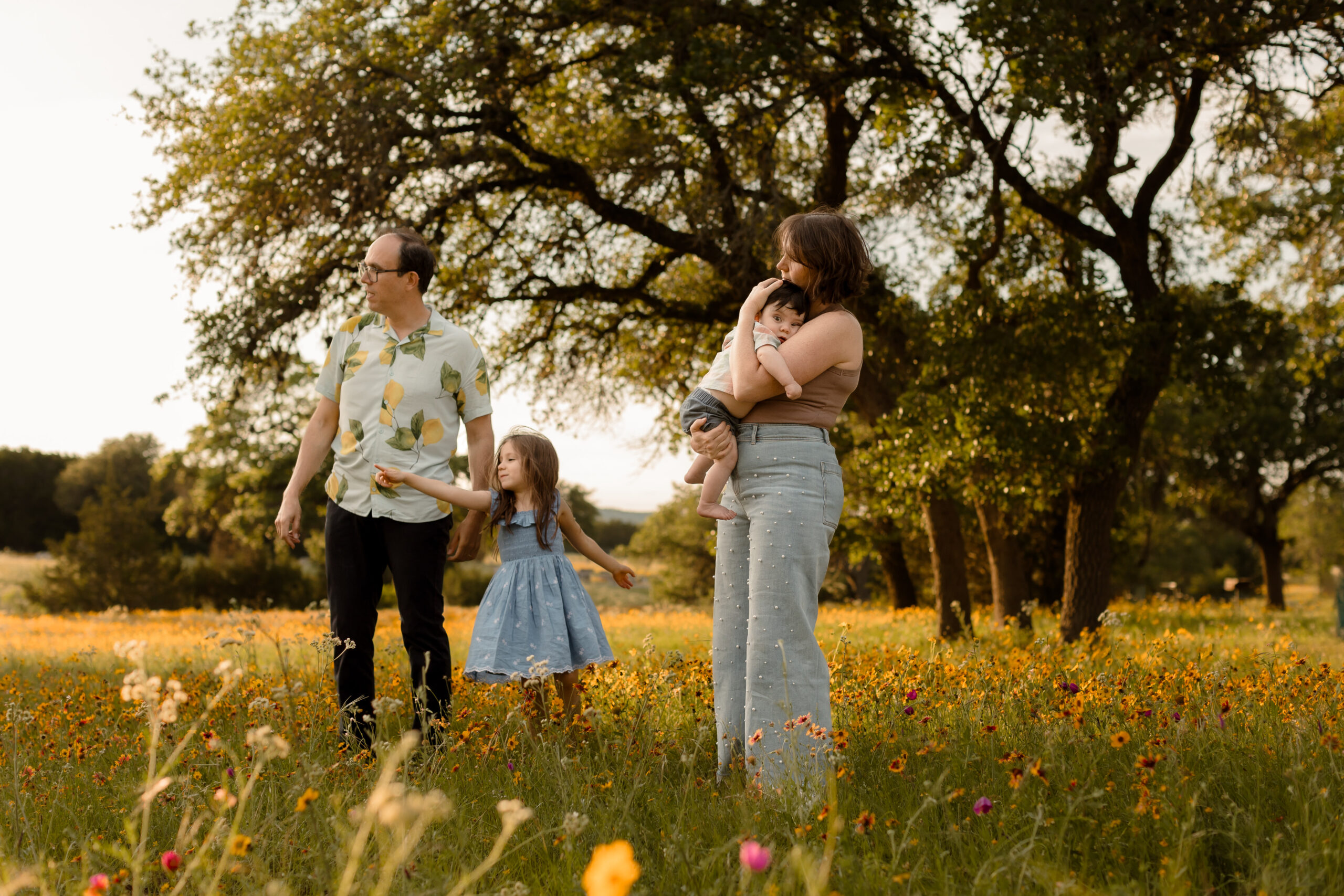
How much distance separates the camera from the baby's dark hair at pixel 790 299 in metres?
3.36

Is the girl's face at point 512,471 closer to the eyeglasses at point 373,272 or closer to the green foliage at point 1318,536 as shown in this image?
the eyeglasses at point 373,272

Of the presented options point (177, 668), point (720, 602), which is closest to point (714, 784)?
point (720, 602)

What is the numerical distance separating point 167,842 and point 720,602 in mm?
1923

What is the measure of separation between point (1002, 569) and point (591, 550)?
8.66 m

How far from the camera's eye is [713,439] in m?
3.27

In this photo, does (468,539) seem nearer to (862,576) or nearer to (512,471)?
(512,471)

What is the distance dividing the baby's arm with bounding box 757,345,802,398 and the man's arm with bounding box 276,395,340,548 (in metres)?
1.98

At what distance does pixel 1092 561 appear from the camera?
10.4 metres

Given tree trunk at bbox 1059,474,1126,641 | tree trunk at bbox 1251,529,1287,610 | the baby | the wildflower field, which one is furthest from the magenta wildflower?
tree trunk at bbox 1251,529,1287,610

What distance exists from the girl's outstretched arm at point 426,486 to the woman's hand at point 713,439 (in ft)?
4.07

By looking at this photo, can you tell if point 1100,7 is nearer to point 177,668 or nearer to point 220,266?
point 220,266

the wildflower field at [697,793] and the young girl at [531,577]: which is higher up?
the young girl at [531,577]

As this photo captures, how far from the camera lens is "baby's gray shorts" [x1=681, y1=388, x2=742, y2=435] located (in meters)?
3.33

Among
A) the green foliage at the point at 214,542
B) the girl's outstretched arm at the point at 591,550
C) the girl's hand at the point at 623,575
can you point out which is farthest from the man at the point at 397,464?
the green foliage at the point at 214,542
